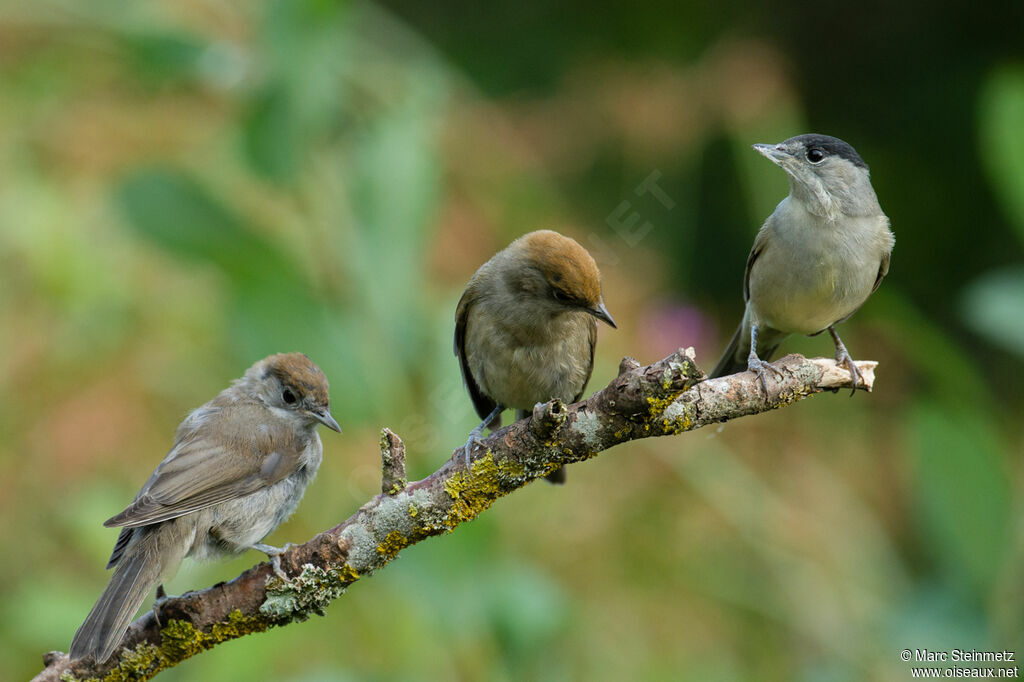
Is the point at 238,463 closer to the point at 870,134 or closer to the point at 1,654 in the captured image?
the point at 1,654

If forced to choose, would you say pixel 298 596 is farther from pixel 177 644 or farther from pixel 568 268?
pixel 568 268

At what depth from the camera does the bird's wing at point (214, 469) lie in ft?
9.30

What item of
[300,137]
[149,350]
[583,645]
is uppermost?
[149,350]

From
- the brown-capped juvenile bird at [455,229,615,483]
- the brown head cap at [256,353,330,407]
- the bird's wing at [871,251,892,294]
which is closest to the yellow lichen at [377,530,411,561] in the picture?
the brown-capped juvenile bird at [455,229,615,483]

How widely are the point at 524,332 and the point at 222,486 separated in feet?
3.65

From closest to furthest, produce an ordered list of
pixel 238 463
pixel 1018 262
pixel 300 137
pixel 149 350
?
1. pixel 238 463
2. pixel 300 137
3. pixel 1018 262
4. pixel 149 350

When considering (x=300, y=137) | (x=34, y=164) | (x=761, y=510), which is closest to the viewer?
(x=300, y=137)

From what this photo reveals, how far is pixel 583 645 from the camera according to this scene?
5785 mm

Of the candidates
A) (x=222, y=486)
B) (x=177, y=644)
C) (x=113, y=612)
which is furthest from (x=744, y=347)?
(x=113, y=612)

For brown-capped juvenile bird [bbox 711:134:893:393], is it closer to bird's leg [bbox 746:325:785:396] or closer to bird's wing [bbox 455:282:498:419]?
bird's leg [bbox 746:325:785:396]

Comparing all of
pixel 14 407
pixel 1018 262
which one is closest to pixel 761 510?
pixel 1018 262

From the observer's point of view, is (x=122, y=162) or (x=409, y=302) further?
(x=122, y=162)

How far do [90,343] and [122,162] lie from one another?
6.35 feet

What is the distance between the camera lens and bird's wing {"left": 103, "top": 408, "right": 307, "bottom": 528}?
112 inches
